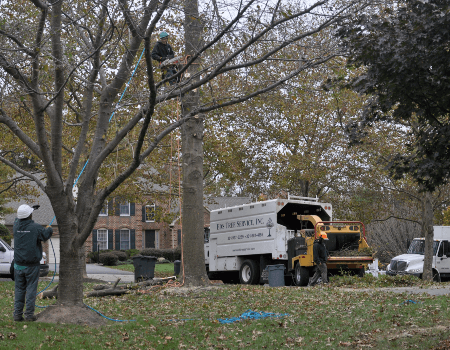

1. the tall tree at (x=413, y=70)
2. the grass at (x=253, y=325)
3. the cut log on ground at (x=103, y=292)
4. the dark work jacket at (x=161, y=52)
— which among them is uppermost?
the dark work jacket at (x=161, y=52)

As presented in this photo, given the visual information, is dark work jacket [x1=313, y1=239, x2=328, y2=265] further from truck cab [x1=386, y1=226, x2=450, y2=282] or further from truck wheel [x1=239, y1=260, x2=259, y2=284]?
truck cab [x1=386, y1=226, x2=450, y2=282]

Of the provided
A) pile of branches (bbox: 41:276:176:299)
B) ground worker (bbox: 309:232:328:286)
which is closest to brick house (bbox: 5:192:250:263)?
ground worker (bbox: 309:232:328:286)

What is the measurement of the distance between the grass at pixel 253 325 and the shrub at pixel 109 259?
30.4 meters

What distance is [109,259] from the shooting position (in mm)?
42500

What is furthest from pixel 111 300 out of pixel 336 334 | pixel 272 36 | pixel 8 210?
pixel 8 210

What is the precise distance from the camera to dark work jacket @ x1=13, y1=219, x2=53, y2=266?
8.45 m

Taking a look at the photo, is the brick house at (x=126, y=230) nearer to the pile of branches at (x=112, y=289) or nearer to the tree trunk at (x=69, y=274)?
the pile of branches at (x=112, y=289)

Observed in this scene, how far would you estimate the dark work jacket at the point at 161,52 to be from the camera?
10576 millimetres

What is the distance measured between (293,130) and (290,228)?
660 centimetres

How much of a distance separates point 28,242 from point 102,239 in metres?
39.9

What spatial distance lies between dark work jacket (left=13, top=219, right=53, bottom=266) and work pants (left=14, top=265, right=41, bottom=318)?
13 cm

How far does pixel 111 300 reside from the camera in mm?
12250

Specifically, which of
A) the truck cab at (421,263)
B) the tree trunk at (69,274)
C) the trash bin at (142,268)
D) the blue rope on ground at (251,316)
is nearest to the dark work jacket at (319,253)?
the trash bin at (142,268)

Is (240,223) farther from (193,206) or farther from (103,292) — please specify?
(103,292)
